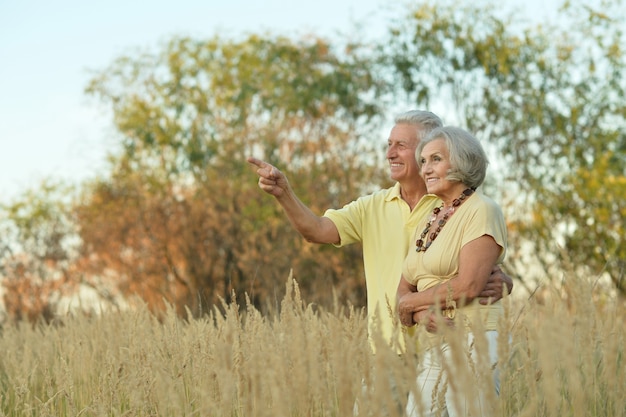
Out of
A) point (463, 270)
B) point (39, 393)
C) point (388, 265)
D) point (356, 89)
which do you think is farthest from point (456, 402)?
point (356, 89)

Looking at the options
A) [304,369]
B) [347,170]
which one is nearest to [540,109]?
[347,170]

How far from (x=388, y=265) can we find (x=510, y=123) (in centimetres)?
810

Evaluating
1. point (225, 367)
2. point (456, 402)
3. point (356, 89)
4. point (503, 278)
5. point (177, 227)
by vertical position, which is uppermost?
point (356, 89)

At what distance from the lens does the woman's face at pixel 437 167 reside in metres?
3.53

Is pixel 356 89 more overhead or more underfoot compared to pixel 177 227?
more overhead

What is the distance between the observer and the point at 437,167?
3545mm

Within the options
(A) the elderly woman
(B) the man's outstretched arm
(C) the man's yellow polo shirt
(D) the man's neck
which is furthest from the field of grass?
(D) the man's neck

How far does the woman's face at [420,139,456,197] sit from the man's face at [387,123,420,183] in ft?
1.72

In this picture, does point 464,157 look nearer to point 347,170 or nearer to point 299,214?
point 299,214

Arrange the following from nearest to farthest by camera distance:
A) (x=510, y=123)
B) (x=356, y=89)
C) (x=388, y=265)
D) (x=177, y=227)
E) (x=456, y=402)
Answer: (x=456, y=402) → (x=388, y=265) → (x=510, y=123) → (x=356, y=89) → (x=177, y=227)

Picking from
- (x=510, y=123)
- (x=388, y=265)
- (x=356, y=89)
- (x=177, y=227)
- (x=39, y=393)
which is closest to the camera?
(x=388, y=265)

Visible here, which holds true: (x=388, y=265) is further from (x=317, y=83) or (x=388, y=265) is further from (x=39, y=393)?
(x=317, y=83)

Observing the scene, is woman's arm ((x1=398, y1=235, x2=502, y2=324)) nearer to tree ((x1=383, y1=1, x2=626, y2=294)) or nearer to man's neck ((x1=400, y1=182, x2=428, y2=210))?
man's neck ((x1=400, y1=182, x2=428, y2=210))

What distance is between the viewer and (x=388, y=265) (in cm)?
409
